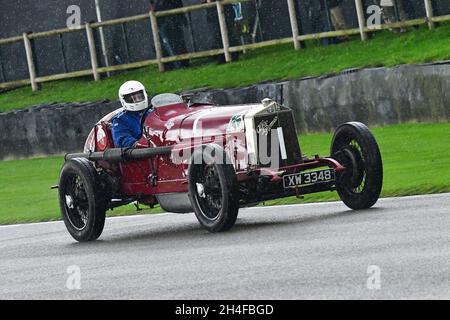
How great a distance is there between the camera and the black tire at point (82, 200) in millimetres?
15367

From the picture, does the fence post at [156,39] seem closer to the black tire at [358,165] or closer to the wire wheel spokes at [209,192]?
the black tire at [358,165]

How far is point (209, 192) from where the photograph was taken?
47.2 ft

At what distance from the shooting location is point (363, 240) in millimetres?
12453

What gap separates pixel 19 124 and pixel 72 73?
3.29m

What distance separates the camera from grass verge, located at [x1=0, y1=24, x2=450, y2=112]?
24.5 meters

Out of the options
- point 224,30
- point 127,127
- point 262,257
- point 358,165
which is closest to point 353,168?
point 358,165

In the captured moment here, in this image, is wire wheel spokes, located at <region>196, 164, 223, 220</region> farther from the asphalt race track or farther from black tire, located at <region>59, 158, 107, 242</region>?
black tire, located at <region>59, 158, 107, 242</region>

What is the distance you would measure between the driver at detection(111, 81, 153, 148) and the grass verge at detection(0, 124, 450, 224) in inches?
93.0

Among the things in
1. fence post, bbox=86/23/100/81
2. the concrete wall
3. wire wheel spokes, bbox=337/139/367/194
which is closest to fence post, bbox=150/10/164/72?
fence post, bbox=86/23/100/81

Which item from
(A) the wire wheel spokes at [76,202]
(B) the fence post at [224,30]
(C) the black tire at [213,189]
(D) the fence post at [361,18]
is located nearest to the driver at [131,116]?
(A) the wire wheel spokes at [76,202]

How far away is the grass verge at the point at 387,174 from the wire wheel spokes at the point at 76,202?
2.73 m
